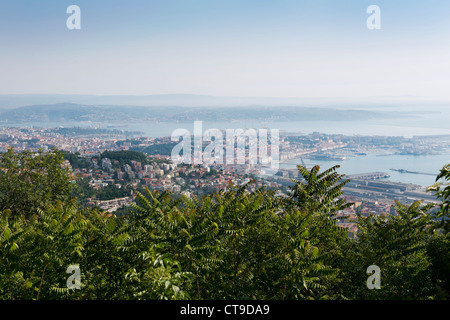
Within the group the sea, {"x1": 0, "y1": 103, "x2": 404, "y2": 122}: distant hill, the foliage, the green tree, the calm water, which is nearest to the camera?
the foliage

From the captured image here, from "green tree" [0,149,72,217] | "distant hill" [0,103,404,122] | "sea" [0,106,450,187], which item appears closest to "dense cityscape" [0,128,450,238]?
"green tree" [0,149,72,217]

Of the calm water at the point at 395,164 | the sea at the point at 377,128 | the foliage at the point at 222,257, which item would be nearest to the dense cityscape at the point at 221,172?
the foliage at the point at 222,257

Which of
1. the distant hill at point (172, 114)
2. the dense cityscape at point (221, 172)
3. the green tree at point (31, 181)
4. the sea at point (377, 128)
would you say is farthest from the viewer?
the distant hill at point (172, 114)

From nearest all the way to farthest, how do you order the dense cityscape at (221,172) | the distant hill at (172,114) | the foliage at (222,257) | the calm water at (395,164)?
the foliage at (222,257) < the dense cityscape at (221,172) < the calm water at (395,164) < the distant hill at (172,114)

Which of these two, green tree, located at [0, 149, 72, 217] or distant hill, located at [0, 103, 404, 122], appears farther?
distant hill, located at [0, 103, 404, 122]

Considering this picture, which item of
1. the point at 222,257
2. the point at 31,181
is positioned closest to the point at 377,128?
the point at 31,181

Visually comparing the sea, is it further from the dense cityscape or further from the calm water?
the dense cityscape

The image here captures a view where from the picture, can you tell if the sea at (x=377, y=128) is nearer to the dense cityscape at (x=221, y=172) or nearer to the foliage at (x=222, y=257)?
the dense cityscape at (x=221, y=172)
